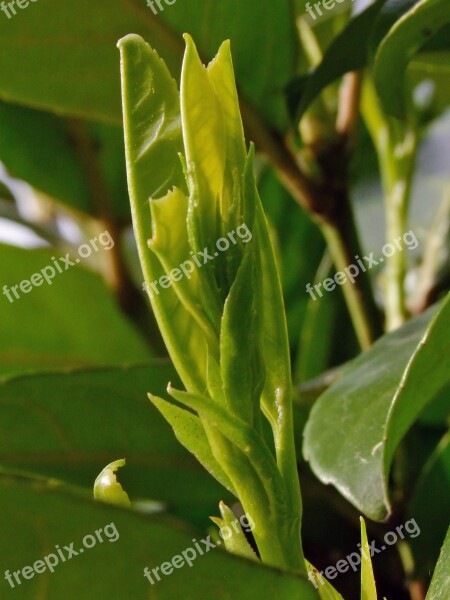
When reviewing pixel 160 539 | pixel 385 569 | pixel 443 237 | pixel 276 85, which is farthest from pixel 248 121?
pixel 160 539

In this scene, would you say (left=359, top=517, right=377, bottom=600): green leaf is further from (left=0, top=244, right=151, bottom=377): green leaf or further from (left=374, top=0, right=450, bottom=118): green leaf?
(left=0, top=244, right=151, bottom=377): green leaf

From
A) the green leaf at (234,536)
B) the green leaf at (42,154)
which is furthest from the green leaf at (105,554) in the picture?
the green leaf at (42,154)

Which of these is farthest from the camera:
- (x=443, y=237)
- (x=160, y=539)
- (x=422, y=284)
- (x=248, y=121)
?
(x=443, y=237)

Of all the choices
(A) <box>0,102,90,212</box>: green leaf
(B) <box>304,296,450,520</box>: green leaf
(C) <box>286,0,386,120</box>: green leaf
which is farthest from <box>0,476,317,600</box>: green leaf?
(A) <box>0,102,90,212</box>: green leaf

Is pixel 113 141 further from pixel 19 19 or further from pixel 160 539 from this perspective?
pixel 160 539

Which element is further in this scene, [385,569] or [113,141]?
[113,141]
